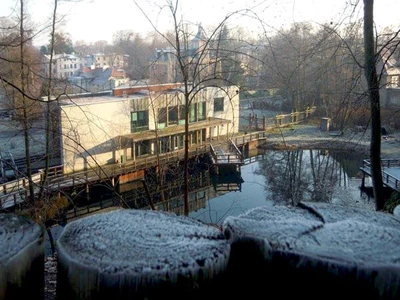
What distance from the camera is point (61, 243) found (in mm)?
1180

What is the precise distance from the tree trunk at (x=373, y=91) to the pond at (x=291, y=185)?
140 inches

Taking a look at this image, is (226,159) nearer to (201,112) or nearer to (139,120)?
(201,112)

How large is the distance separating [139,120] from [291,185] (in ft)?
36.5

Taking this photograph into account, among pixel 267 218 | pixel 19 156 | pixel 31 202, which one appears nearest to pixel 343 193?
pixel 31 202

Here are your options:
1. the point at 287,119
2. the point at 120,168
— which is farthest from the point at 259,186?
the point at 287,119

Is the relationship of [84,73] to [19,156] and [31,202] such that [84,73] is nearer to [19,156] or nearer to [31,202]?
[19,156]

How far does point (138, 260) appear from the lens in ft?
3.44

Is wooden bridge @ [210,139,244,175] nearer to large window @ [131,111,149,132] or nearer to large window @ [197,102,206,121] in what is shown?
large window @ [197,102,206,121]

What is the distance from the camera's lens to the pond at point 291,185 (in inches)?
462

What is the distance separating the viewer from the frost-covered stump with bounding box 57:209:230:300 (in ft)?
3.27

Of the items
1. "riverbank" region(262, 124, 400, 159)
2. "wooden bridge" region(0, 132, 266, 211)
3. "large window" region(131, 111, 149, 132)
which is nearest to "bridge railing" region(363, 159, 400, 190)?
"riverbank" region(262, 124, 400, 159)

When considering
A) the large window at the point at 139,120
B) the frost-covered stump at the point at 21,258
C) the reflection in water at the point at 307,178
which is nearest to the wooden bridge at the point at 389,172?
the reflection in water at the point at 307,178

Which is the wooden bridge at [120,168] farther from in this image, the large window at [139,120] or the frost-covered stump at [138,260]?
the frost-covered stump at [138,260]

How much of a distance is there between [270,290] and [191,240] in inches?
10.1
